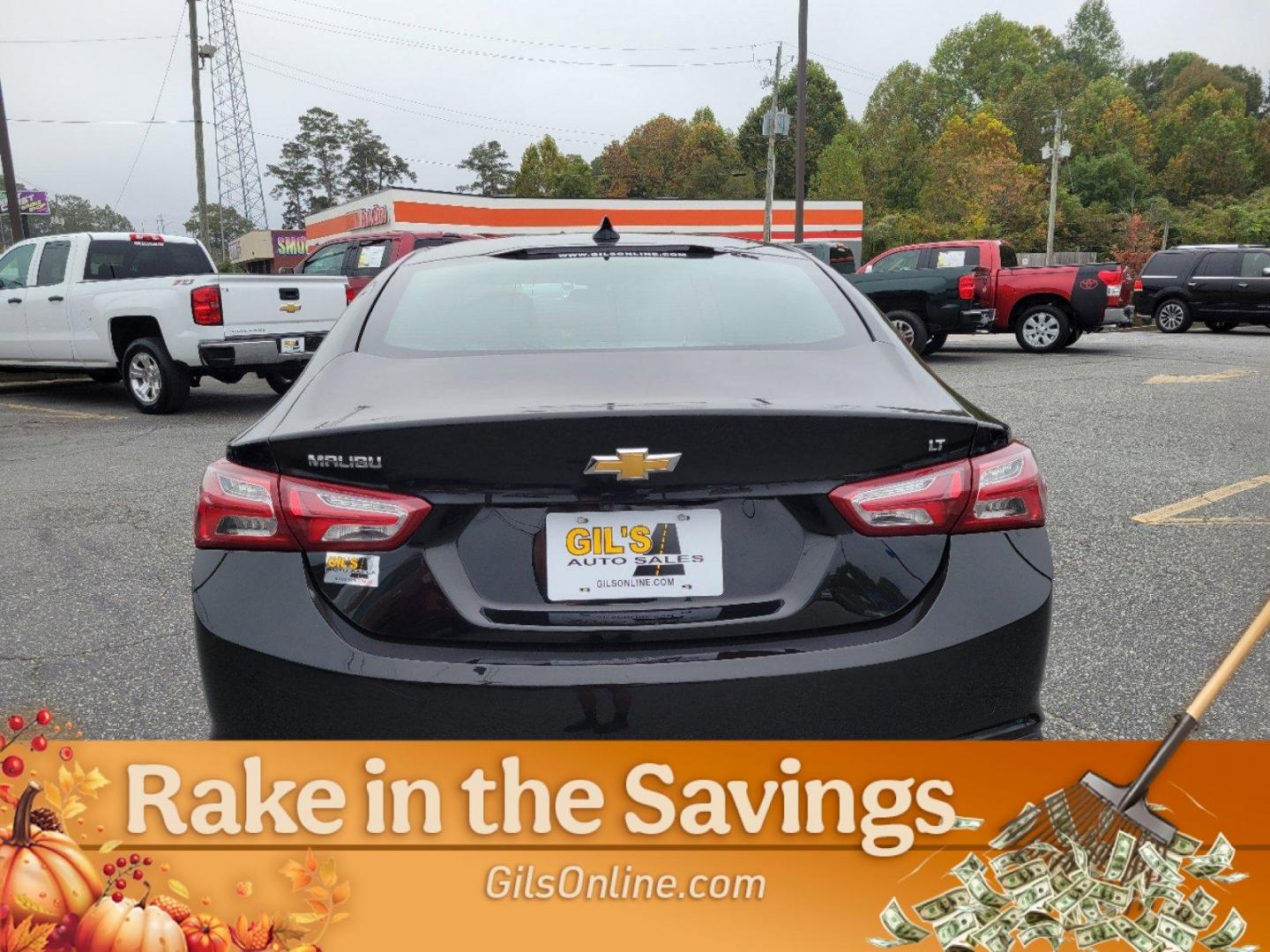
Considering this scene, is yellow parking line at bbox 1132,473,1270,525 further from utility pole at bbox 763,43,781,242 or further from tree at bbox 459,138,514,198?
tree at bbox 459,138,514,198

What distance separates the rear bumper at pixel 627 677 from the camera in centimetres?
183

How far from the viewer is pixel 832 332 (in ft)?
8.22

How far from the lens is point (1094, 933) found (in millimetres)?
1766

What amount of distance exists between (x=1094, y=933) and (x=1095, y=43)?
12344 cm

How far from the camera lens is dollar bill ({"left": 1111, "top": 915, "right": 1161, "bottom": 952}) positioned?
1.76 metres

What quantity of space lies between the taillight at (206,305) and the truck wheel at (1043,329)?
475 inches

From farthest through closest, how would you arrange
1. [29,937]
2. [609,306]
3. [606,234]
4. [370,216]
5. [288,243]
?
1. [288,243]
2. [370,216]
3. [606,234]
4. [609,306]
5. [29,937]

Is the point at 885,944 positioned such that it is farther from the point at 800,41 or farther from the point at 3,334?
the point at 800,41

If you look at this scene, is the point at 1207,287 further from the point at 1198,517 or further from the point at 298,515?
the point at 298,515

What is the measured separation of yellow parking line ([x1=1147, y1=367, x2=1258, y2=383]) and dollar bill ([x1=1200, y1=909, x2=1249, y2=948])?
1220cm

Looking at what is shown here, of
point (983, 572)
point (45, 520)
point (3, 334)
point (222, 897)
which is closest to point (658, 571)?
point (983, 572)

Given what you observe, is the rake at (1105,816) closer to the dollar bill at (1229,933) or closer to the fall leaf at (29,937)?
the dollar bill at (1229,933)

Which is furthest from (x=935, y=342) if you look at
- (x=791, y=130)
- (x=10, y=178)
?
(x=791, y=130)

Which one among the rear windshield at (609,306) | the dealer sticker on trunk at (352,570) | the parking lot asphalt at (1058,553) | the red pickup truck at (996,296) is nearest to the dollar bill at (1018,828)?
the rear windshield at (609,306)
